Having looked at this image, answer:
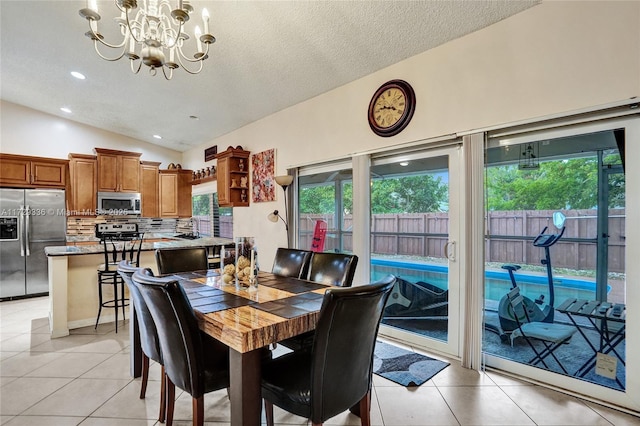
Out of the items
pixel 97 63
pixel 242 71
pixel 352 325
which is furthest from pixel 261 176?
pixel 352 325

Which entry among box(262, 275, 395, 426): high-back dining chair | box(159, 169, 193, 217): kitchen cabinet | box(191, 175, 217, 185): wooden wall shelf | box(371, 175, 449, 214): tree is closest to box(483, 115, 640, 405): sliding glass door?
box(371, 175, 449, 214): tree

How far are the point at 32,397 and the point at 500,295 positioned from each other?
370 cm

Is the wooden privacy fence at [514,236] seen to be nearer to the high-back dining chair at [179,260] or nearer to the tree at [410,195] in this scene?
the tree at [410,195]

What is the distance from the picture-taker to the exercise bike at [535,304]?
98.3 inches

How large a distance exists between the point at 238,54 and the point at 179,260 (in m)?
2.10

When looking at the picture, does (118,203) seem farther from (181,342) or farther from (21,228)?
(181,342)

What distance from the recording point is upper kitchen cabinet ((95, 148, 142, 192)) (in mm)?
5836

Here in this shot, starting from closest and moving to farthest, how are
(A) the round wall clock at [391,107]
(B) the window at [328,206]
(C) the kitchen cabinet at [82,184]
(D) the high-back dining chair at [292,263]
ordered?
1. (D) the high-back dining chair at [292,263]
2. (A) the round wall clock at [391,107]
3. (B) the window at [328,206]
4. (C) the kitchen cabinet at [82,184]

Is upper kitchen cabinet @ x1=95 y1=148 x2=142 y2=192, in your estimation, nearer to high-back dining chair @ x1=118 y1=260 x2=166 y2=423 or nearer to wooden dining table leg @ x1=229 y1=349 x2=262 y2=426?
high-back dining chair @ x1=118 y1=260 x2=166 y2=423

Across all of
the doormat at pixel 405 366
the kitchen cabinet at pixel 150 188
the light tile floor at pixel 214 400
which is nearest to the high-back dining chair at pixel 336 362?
the light tile floor at pixel 214 400

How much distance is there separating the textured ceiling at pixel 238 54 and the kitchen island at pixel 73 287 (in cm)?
218

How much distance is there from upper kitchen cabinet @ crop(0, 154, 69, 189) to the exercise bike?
6.70m

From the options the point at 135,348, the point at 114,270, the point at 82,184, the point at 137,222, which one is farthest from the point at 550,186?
the point at 137,222

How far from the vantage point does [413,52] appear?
290 centimetres
